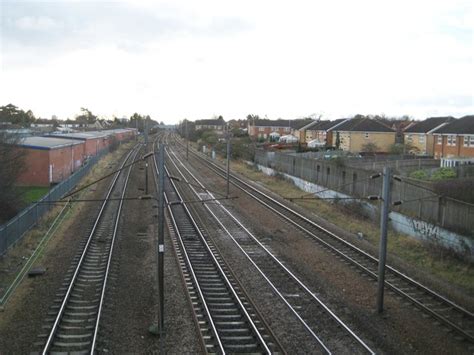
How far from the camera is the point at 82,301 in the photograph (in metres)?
13.0

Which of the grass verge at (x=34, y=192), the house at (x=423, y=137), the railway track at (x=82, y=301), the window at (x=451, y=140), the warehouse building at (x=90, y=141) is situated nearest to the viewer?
the railway track at (x=82, y=301)

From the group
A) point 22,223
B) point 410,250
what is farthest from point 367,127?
point 22,223

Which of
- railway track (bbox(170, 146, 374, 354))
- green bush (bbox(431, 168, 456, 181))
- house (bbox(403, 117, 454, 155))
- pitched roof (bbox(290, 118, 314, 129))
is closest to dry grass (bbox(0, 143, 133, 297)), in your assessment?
railway track (bbox(170, 146, 374, 354))

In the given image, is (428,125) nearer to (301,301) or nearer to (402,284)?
(402,284)

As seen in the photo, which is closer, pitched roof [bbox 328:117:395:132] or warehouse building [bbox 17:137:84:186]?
warehouse building [bbox 17:137:84:186]

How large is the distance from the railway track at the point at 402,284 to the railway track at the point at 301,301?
7.99ft

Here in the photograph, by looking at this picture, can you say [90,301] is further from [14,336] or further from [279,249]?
[279,249]

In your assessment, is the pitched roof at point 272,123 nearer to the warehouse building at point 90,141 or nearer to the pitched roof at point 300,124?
the pitched roof at point 300,124

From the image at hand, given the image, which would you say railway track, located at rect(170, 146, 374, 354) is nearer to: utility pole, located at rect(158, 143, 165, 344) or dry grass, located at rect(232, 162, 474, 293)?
utility pole, located at rect(158, 143, 165, 344)

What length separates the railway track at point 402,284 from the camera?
11982 mm

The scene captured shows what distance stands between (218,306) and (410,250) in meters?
10.2

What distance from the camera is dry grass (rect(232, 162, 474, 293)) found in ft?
54.2

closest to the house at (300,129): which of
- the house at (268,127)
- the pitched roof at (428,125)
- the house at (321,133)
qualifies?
the house at (321,133)

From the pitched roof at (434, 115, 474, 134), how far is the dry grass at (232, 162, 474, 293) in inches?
782
